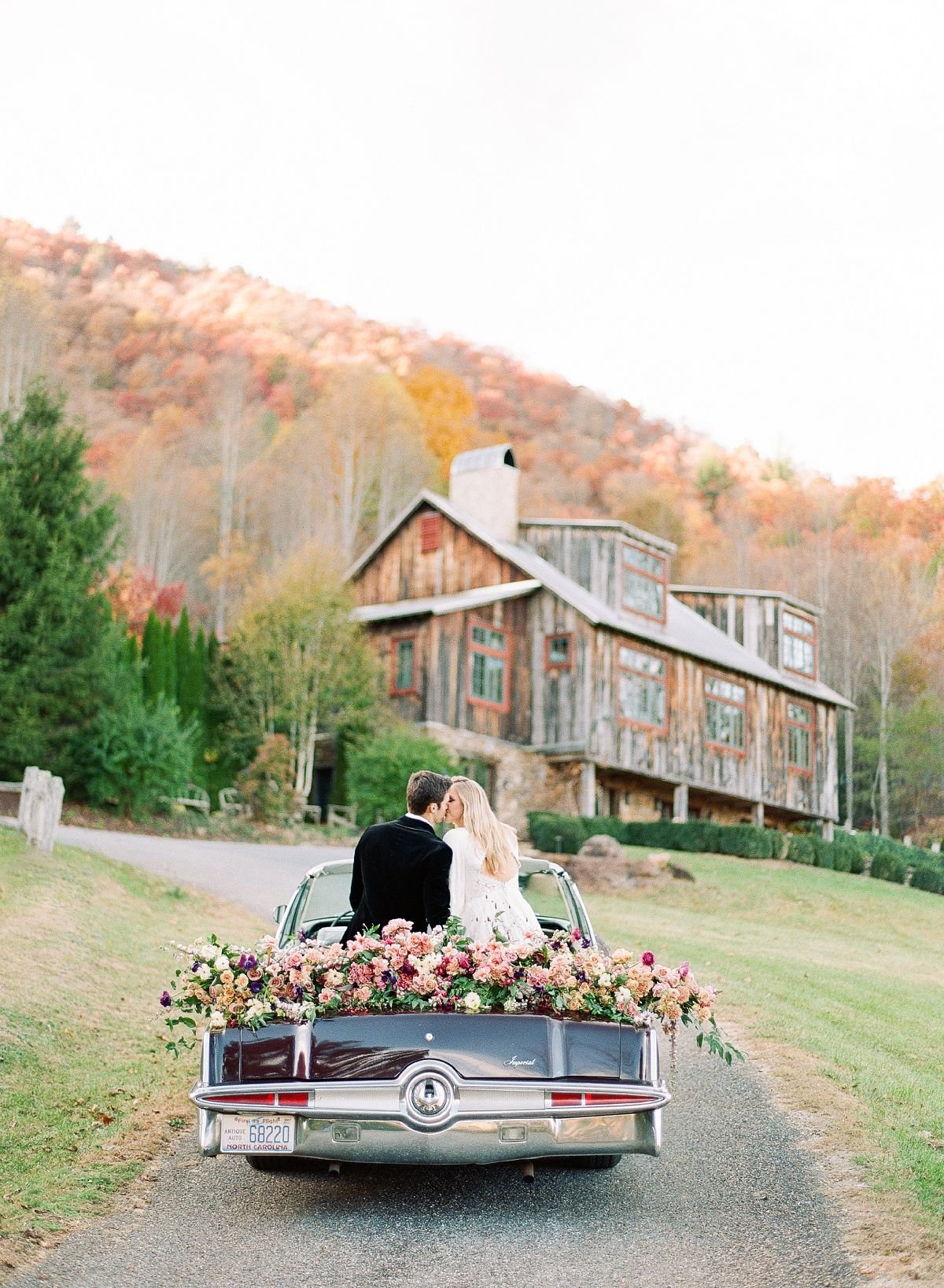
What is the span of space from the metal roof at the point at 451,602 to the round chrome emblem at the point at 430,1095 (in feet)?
82.7

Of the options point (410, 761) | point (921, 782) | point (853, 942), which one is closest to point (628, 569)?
point (410, 761)

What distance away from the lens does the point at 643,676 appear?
33.3 metres

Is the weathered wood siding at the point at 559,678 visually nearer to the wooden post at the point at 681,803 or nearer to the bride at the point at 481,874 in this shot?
the wooden post at the point at 681,803

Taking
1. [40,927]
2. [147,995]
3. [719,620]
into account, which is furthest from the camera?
[719,620]

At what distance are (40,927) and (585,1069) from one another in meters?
8.98

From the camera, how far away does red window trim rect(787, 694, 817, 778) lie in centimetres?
3794

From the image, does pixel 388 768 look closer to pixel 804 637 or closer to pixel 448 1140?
pixel 804 637

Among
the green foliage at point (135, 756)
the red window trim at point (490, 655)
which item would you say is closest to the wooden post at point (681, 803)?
the red window trim at point (490, 655)

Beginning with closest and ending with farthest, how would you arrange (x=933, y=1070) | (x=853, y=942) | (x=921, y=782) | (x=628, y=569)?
(x=933, y=1070), (x=853, y=942), (x=628, y=569), (x=921, y=782)

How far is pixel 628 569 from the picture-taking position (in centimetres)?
3431

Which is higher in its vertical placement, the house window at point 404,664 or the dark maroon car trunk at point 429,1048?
the house window at point 404,664

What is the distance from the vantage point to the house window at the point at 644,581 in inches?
1347

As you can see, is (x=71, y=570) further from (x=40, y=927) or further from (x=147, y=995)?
(x=147, y=995)

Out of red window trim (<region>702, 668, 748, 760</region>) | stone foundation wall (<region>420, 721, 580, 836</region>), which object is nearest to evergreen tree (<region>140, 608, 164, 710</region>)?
stone foundation wall (<region>420, 721, 580, 836</region>)
